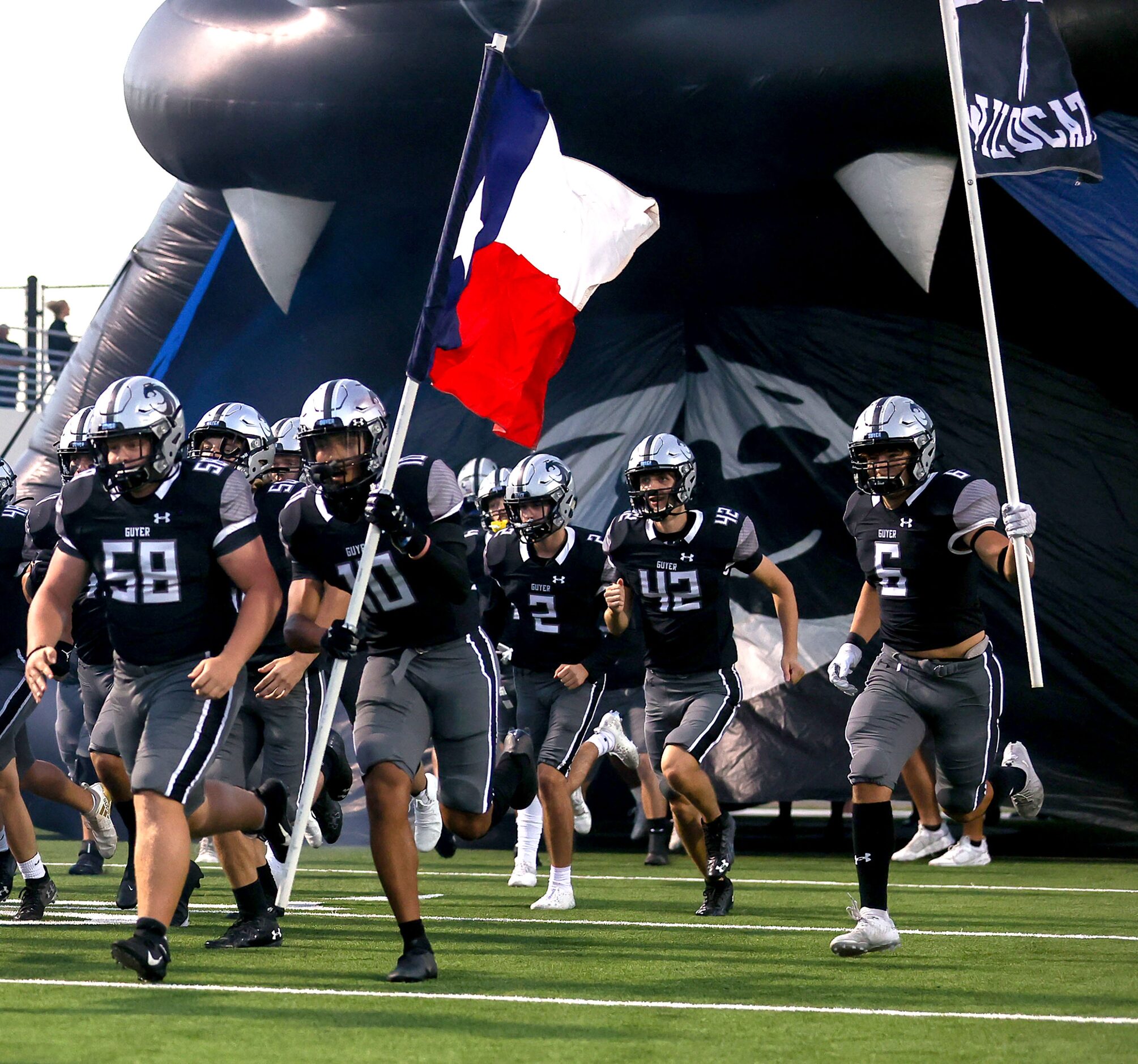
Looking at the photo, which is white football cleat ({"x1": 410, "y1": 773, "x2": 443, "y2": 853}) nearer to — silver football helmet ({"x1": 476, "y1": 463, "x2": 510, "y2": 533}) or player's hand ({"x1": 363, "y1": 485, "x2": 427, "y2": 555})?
silver football helmet ({"x1": 476, "y1": 463, "x2": 510, "y2": 533})

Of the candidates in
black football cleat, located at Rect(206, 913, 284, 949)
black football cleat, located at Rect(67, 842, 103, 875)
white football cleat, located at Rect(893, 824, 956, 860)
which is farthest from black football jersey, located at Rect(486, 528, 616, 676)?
white football cleat, located at Rect(893, 824, 956, 860)

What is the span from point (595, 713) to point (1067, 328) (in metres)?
3.92

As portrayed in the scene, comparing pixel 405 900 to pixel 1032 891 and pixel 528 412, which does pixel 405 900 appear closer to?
pixel 528 412

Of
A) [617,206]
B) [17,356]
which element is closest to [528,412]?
[617,206]

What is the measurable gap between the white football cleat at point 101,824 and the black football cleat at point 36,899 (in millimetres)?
1465

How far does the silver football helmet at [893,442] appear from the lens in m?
6.33

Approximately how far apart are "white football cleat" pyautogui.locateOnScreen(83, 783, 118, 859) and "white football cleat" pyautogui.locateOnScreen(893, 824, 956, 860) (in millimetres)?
4541

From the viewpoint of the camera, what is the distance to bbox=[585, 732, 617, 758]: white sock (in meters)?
8.64

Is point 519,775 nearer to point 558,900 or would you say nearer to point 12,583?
point 558,900

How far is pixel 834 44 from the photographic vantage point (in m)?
9.48

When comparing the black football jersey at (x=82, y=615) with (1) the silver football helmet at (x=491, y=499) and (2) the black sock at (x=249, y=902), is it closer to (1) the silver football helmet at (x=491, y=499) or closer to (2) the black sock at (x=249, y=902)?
(2) the black sock at (x=249, y=902)

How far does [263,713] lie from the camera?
24.2 feet

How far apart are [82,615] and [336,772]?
1479mm

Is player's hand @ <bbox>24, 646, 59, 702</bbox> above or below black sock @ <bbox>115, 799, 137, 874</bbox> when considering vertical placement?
above
